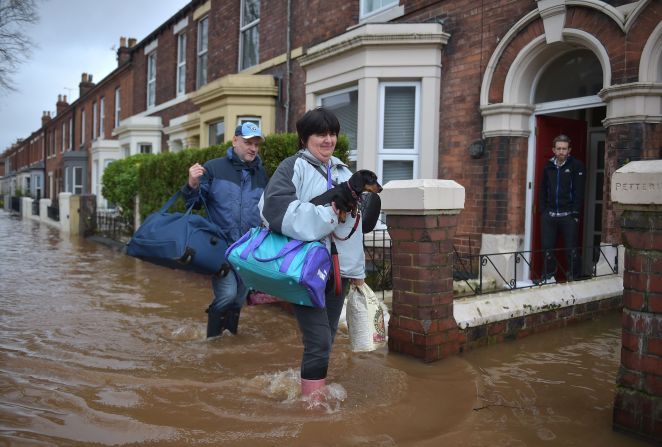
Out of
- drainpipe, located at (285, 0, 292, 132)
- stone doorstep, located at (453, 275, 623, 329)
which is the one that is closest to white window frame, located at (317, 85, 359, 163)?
drainpipe, located at (285, 0, 292, 132)

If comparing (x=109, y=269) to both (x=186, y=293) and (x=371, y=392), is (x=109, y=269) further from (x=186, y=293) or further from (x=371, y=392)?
(x=371, y=392)

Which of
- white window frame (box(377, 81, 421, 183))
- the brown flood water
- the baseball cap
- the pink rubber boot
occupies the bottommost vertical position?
the brown flood water

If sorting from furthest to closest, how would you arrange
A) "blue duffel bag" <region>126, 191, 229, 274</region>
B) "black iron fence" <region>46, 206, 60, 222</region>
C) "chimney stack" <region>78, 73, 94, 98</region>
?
"chimney stack" <region>78, 73, 94, 98</region> < "black iron fence" <region>46, 206, 60, 222</region> < "blue duffel bag" <region>126, 191, 229, 274</region>

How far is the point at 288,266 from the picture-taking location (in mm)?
2859

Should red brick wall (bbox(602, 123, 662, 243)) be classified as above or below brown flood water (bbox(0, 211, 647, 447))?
above

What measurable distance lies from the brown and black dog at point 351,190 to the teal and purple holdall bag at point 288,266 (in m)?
0.23

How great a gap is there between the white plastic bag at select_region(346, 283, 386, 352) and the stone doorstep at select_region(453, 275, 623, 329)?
1.34m

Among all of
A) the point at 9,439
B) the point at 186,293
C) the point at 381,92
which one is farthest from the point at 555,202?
the point at 9,439

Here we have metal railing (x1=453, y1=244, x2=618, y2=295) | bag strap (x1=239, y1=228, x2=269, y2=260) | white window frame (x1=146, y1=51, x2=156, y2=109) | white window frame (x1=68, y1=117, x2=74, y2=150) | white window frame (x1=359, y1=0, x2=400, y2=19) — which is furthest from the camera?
white window frame (x1=68, y1=117, x2=74, y2=150)

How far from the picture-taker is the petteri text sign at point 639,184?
2.78 metres

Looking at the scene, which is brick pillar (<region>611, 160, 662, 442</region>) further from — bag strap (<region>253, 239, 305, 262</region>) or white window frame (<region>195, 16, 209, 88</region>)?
white window frame (<region>195, 16, 209, 88</region>)

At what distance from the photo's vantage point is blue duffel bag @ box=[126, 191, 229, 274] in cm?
409

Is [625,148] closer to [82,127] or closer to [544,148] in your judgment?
[544,148]

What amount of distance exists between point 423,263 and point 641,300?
5.11 ft
